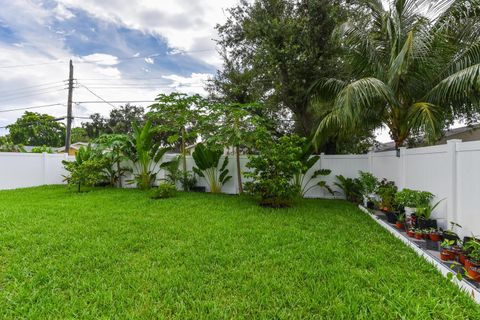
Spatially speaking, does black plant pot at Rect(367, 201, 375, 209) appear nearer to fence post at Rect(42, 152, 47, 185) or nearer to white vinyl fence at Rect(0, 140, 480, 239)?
white vinyl fence at Rect(0, 140, 480, 239)

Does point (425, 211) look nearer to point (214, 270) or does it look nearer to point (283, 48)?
point (214, 270)

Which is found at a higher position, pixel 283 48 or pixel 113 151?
pixel 283 48

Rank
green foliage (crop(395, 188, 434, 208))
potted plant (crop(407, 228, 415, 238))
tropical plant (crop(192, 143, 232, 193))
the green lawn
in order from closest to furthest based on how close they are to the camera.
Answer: the green lawn
potted plant (crop(407, 228, 415, 238))
green foliage (crop(395, 188, 434, 208))
tropical plant (crop(192, 143, 232, 193))

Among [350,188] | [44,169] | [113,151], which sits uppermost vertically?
[113,151]

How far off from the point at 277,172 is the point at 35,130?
36.8m

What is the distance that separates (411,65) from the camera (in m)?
5.38

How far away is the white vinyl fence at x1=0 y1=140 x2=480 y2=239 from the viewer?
327 centimetres

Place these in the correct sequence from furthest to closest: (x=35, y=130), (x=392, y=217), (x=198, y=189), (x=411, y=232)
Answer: (x=35, y=130) → (x=198, y=189) → (x=392, y=217) → (x=411, y=232)

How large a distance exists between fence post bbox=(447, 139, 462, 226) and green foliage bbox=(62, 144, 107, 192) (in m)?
9.71

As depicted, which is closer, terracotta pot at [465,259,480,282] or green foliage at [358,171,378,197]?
terracotta pot at [465,259,480,282]

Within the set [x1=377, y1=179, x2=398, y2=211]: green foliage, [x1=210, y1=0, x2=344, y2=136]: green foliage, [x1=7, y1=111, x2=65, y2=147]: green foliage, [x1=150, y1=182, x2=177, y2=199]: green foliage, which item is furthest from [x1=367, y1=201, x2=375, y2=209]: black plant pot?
[x1=7, y1=111, x2=65, y2=147]: green foliage

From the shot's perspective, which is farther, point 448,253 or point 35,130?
point 35,130

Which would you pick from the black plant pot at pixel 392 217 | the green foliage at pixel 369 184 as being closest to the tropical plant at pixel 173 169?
the green foliage at pixel 369 184

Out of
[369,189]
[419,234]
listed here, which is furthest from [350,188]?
[419,234]
